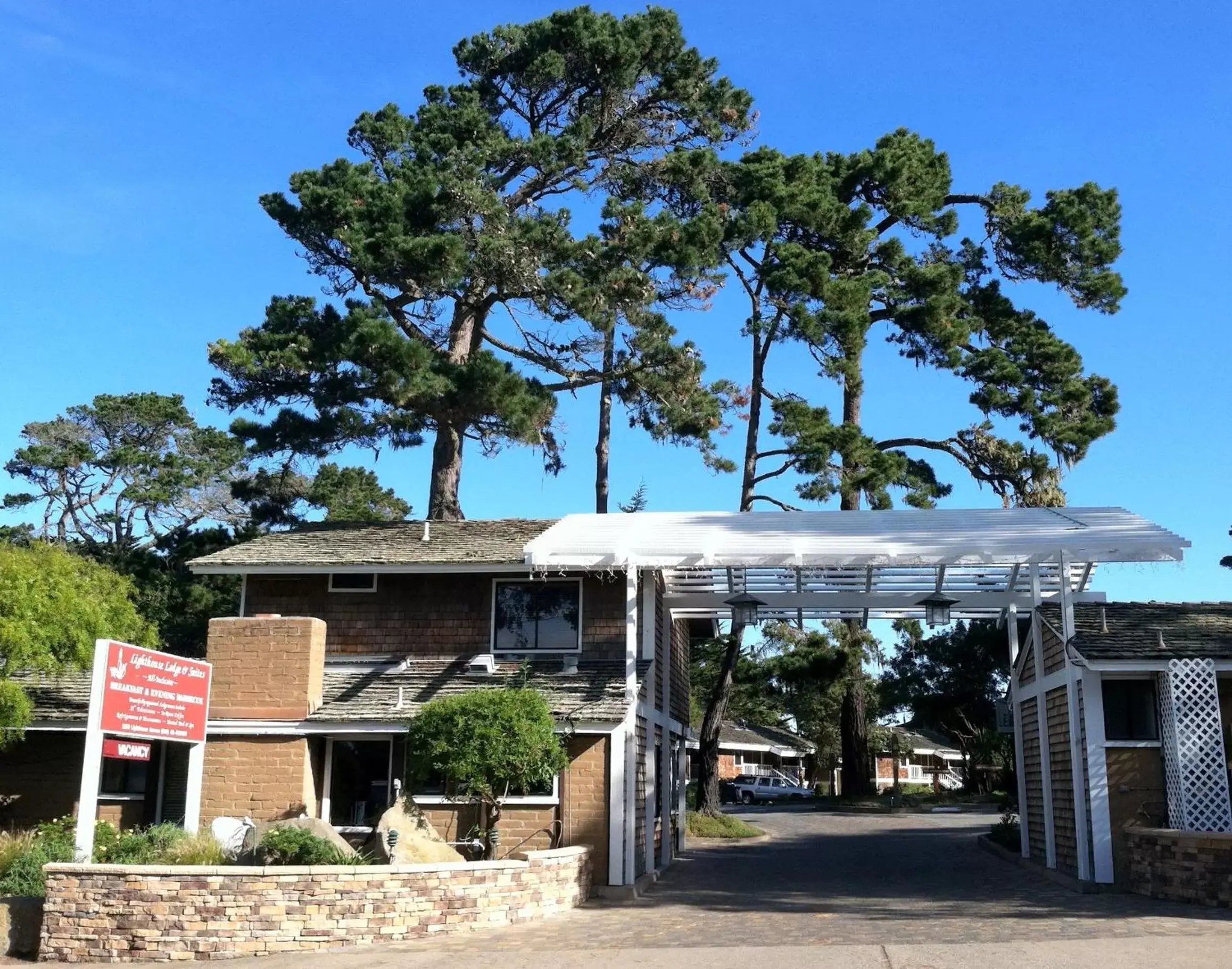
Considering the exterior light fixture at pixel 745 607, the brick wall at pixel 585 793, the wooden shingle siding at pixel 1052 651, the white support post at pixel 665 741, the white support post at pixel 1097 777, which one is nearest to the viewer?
the white support post at pixel 1097 777

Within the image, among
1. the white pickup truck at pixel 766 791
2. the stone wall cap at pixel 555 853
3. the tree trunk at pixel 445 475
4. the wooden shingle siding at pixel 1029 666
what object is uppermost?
the tree trunk at pixel 445 475

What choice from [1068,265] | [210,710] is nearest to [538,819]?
[210,710]

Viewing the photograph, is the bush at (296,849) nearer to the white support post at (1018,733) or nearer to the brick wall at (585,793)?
the brick wall at (585,793)

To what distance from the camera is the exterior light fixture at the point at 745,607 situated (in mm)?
17188

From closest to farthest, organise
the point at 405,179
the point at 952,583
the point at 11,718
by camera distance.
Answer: the point at 11,718
the point at 952,583
the point at 405,179

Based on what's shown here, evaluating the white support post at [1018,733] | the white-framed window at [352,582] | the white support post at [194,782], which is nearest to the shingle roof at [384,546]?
the white-framed window at [352,582]

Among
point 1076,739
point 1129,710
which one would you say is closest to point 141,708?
point 1076,739

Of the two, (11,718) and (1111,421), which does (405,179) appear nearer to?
(11,718)

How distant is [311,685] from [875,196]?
22647mm

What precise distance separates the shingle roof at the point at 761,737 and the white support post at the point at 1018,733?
37.8m

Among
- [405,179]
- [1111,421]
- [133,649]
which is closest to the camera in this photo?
[133,649]

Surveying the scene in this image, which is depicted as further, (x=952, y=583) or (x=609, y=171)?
(x=609, y=171)

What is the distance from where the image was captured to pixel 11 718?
16.1 metres

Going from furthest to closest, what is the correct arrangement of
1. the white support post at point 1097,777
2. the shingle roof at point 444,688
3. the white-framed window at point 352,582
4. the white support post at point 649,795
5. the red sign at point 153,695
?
1. the white-framed window at point 352,582
2. the white support post at point 649,795
3. the shingle roof at point 444,688
4. the white support post at point 1097,777
5. the red sign at point 153,695
